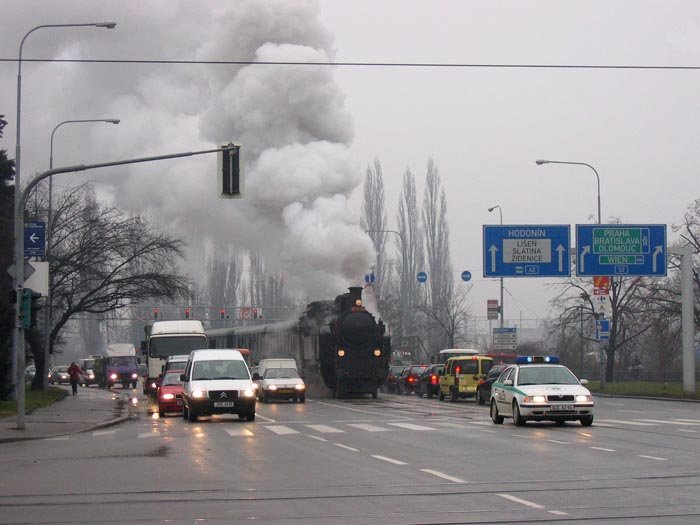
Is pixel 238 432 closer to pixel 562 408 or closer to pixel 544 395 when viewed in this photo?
pixel 544 395

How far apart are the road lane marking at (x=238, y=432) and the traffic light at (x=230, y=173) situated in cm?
515

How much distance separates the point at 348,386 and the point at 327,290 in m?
4.18

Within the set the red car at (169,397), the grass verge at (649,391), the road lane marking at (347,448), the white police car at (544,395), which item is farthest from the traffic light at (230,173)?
the grass verge at (649,391)

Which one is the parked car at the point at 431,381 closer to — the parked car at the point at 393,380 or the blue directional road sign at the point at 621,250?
the parked car at the point at 393,380

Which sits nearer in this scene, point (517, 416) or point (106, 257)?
point (517, 416)

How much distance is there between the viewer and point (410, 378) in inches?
2092

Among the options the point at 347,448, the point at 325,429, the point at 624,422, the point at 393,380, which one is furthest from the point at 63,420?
the point at 393,380

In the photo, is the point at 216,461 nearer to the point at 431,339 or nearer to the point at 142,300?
the point at 142,300

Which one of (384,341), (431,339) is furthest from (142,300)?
(431,339)

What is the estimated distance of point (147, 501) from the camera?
1196 centimetres

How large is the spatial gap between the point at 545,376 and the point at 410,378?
96.3ft

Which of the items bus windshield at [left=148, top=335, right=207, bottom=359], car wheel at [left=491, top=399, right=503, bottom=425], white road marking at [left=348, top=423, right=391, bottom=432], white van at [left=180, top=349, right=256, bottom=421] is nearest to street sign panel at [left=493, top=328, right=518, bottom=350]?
bus windshield at [left=148, top=335, right=207, bottom=359]

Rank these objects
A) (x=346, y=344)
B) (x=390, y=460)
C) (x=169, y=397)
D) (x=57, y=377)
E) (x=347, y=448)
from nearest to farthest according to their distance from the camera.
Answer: (x=390, y=460)
(x=347, y=448)
(x=169, y=397)
(x=346, y=344)
(x=57, y=377)

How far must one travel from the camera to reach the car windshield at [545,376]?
78.1ft
